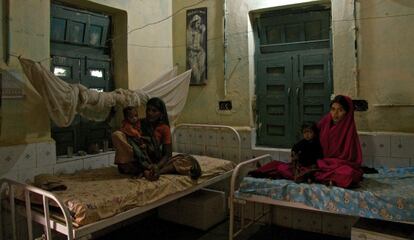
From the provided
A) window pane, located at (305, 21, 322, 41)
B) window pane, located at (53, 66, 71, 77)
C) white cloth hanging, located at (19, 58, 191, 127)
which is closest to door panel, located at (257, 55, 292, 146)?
window pane, located at (305, 21, 322, 41)

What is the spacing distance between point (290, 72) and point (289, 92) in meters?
0.22

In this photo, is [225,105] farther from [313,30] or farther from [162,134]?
[313,30]

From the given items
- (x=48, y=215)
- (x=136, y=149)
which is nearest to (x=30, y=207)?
(x=48, y=215)

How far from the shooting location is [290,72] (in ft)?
12.6

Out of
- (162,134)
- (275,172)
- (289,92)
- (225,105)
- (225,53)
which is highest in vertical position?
(225,53)

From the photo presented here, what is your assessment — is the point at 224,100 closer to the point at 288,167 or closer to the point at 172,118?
the point at 172,118

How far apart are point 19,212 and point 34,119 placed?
0.83 m

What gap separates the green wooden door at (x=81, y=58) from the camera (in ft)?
11.1

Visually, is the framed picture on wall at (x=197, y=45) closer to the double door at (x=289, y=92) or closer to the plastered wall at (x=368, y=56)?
the plastered wall at (x=368, y=56)

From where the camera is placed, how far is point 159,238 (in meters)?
3.51

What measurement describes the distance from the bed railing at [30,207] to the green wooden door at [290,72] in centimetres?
254

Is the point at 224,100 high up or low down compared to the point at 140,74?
down

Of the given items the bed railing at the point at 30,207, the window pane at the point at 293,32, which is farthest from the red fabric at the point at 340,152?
the bed railing at the point at 30,207

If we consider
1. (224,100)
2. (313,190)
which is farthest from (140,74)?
(313,190)
